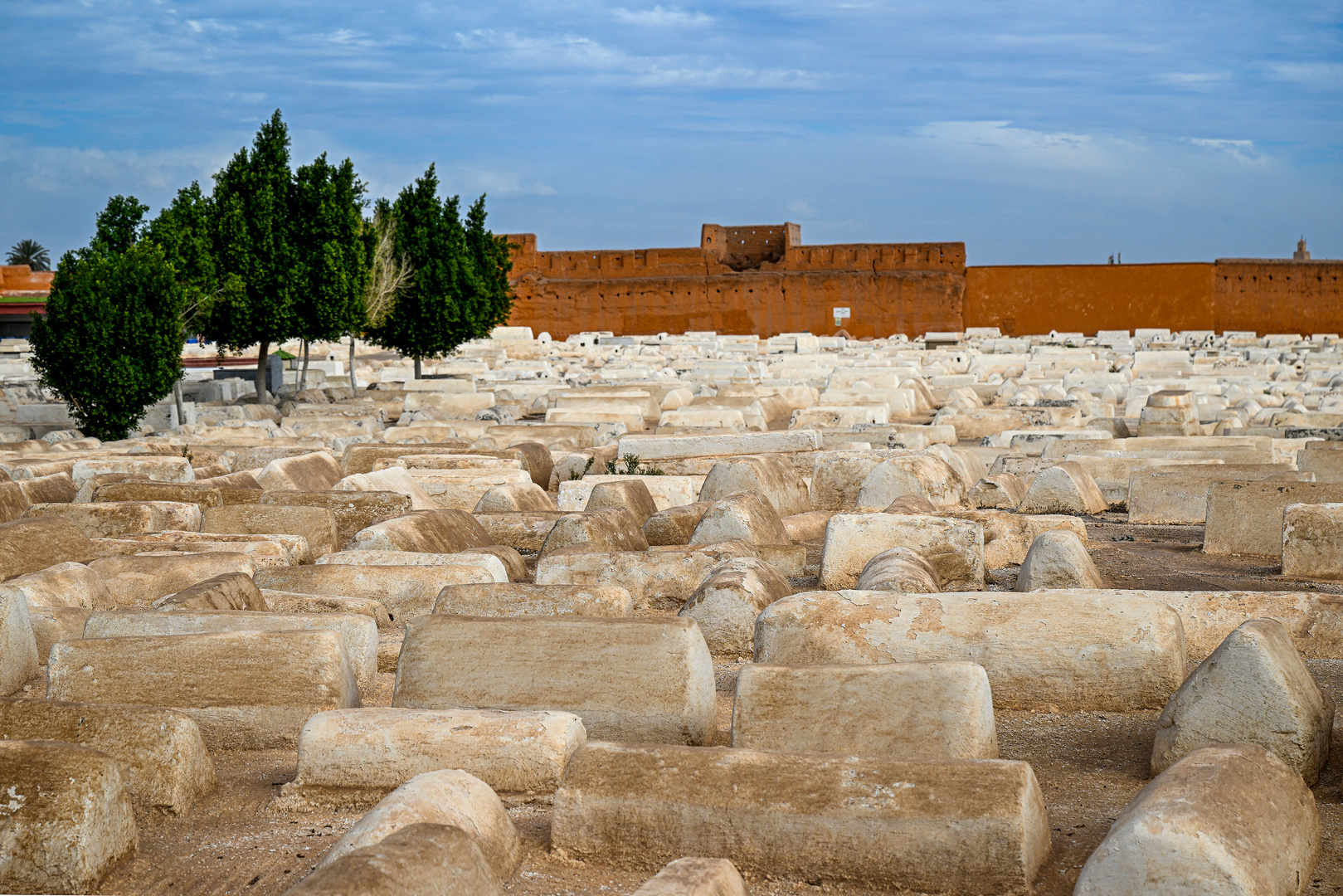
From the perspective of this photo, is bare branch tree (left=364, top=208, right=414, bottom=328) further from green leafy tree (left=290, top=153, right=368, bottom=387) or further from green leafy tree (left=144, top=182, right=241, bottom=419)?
green leafy tree (left=144, top=182, right=241, bottom=419)

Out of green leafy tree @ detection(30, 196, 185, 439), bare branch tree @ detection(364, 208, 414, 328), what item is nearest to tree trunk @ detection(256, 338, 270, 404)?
bare branch tree @ detection(364, 208, 414, 328)

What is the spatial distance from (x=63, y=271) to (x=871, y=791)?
12690 millimetres

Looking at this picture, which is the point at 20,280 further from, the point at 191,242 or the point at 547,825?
the point at 547,825

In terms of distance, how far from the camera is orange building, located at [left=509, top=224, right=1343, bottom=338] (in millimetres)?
37531

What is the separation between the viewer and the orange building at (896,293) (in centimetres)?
3753

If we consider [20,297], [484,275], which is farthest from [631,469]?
[20,297]

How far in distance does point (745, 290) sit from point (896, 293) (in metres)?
4.99

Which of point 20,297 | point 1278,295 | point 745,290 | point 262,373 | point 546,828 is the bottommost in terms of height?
point 546,828

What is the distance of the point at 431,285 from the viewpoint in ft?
70.2

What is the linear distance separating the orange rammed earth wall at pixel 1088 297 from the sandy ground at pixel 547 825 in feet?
117

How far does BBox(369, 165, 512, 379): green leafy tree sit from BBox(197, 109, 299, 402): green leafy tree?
175 inches

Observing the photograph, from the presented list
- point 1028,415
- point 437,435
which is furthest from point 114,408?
point 1028,415

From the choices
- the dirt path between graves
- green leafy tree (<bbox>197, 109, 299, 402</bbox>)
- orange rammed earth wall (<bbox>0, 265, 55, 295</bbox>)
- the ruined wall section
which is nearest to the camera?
the dirt path between graves

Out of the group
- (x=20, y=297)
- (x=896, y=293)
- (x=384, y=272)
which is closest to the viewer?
(x=384, y=272)
